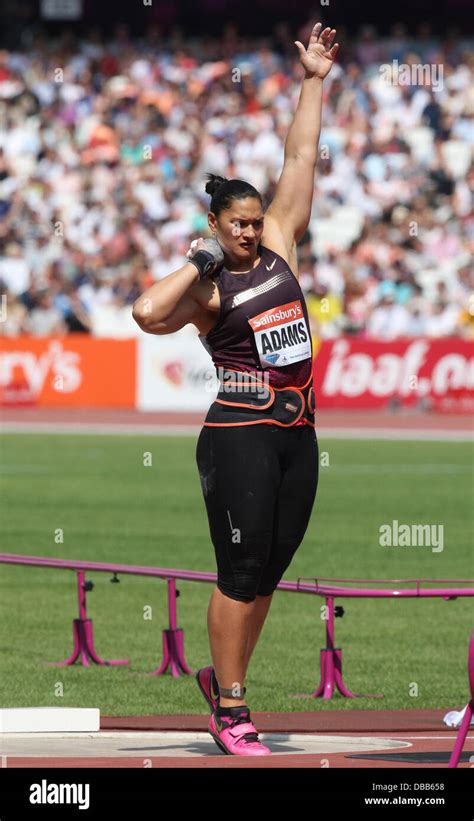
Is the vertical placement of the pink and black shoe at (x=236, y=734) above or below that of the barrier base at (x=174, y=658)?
above

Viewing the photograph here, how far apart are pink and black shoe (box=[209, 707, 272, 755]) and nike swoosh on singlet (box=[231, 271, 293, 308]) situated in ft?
4.91

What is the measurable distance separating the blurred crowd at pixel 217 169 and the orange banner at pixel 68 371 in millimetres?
1061

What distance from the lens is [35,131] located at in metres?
34.1

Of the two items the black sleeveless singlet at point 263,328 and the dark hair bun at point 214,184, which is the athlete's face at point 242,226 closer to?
the black sleeveless singlet at point 263,328

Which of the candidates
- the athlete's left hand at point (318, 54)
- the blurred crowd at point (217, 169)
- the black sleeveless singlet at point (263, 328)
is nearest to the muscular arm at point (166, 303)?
the black sleeveless singlet at point (263, 328)

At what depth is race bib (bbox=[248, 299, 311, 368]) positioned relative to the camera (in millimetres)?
6168

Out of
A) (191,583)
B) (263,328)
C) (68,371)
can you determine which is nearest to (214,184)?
(263,328)

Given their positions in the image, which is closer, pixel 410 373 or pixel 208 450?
pixel 208 450

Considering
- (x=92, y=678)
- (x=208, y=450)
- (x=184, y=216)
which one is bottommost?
(x=92, y=678)

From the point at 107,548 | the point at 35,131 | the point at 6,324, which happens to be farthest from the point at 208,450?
the point at 35,131

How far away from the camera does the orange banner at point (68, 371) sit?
2831cm

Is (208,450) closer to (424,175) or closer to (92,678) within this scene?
(92,678)
